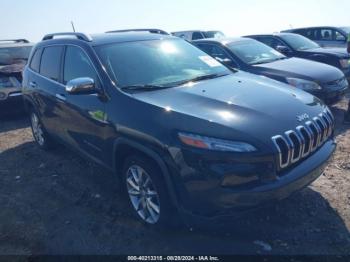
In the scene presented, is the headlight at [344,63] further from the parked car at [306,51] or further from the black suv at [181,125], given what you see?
the black suv at [181,125]

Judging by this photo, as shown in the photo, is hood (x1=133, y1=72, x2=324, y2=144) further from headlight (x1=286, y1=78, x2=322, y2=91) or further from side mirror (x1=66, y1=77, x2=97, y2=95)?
headlight (x1=286, y1=78, x2=322, y2=91)

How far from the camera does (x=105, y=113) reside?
3.54m

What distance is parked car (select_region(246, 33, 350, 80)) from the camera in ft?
28.7

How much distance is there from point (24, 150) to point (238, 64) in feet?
14.4

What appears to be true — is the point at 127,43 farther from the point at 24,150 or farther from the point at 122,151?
the point at 24,150

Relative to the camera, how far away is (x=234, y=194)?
2635 mm

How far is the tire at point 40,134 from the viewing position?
Answer: 576cm

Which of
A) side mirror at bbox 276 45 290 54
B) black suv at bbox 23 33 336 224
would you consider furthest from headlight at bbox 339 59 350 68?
black suv at bbox 23 33 336 224

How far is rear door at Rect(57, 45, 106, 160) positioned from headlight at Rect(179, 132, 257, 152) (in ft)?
3.99

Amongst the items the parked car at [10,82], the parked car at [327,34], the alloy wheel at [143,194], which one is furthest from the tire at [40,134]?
the parked car at [327,34]

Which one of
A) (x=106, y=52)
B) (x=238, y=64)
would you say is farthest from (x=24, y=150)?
(x=238, y=64)

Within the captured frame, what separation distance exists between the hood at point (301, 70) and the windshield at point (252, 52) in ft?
0.87

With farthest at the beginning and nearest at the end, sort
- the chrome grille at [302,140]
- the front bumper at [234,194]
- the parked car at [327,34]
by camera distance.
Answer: the parked car at [327,34]
the chrome grille at [302,140]
the front bumper at [234,194]

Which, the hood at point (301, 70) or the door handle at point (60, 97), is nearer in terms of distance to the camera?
the door handle at point (60, 97)
